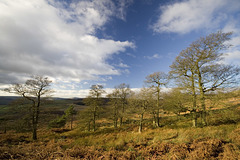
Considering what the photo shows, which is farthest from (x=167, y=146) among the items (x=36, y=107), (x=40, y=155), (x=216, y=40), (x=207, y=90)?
(x=36, y=107)

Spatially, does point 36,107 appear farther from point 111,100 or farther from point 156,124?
point 156,124

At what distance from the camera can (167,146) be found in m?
5.48

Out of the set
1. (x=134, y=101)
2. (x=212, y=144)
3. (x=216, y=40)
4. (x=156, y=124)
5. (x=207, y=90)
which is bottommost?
(x=156, y=124)

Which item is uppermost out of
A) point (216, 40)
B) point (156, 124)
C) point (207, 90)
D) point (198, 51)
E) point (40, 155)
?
point (216, 40)

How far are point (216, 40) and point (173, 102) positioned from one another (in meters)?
7.99

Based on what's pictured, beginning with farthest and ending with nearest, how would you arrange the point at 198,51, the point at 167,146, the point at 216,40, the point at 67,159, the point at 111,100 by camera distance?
1. the point at 111,100
2. the point at 198,51
3. the point at 216,40
4. the point at 167,146
5. the point at 67,159

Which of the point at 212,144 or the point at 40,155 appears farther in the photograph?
the point at 212,144

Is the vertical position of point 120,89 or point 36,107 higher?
point 120,89

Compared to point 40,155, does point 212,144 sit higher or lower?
higher

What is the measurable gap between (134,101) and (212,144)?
1030 cm

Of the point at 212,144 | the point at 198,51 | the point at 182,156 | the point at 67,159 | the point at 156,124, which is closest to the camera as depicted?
the point at 67,159

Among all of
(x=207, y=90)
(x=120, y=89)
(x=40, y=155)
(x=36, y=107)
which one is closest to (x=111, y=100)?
(x=120, y=89)

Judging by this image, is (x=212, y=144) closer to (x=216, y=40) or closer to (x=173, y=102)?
(x=173, y=102)

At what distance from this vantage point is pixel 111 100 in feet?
80.3
